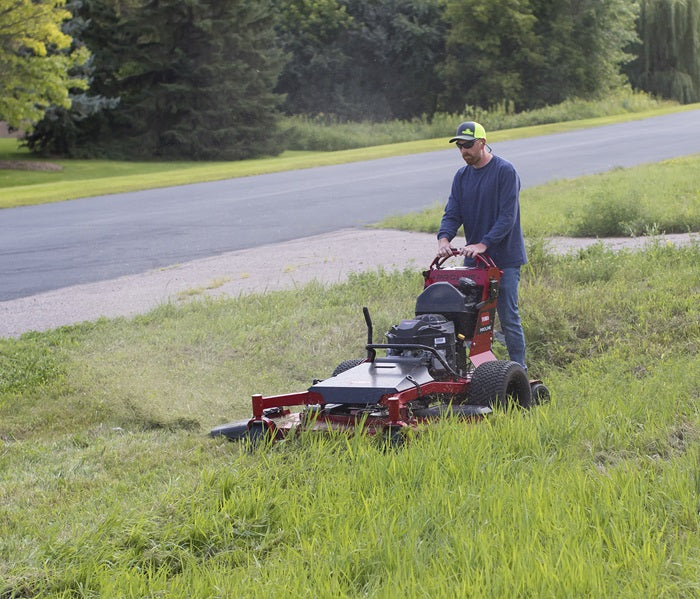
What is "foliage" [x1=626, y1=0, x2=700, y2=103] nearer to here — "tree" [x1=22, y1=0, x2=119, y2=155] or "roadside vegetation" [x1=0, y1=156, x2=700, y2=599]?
"tree" [x1=22, y1=0, x2=119, y2=155]

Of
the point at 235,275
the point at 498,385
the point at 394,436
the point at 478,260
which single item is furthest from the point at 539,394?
the point at 235,275

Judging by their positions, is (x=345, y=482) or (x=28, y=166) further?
(x=28, y=166)

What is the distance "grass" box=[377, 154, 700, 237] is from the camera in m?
12.8

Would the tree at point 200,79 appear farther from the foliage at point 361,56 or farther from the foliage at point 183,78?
the foliage at point 361,56

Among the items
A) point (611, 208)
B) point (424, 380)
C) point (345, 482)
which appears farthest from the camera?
point (611, 208)

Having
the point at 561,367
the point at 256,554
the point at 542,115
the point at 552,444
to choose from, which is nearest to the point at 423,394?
the point at 552,444

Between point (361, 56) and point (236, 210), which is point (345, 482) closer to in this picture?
point (236, 210)

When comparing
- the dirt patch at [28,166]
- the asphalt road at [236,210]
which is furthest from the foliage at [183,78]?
the asphalt road at [236,210]

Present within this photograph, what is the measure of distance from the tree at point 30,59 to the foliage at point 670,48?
1307 inches

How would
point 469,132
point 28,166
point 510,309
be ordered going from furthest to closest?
1. point 28,166
2. point 510,309
3. point 469,132

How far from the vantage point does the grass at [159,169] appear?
22.8 meters

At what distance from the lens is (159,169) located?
3250 centimetres

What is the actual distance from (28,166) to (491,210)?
28.7 m

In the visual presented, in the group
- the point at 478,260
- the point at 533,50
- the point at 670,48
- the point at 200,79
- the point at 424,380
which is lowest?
the point at 424,380
